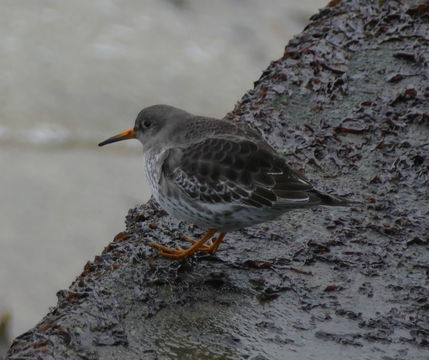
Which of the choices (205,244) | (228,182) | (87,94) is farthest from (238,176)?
(87,94)

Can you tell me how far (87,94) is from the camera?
11711 millimetres

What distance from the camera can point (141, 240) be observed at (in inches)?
183

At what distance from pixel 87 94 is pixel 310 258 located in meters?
7.88

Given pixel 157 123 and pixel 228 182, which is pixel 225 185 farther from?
pixel 157 123

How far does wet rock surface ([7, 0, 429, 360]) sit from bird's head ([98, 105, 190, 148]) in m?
0.47

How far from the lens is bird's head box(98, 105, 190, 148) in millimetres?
5043

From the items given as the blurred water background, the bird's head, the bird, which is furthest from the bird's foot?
the blurred water background

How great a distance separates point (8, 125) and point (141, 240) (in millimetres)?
6695

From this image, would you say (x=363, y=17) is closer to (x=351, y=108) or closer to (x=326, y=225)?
(x=351, y=108)

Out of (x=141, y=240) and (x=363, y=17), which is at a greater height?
(x=363, y=17)

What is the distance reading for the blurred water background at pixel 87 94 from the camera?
9.01 meters

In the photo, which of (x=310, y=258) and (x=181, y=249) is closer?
(x=310, y=258)

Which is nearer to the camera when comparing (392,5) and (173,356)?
(173,356)

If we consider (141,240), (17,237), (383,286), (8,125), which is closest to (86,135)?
(8,125)
